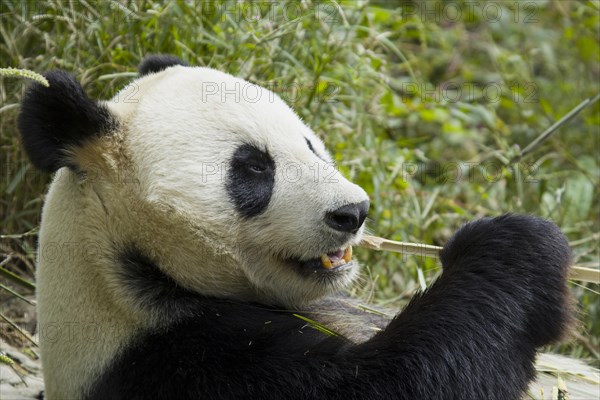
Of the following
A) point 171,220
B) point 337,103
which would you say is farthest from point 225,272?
point 337,103

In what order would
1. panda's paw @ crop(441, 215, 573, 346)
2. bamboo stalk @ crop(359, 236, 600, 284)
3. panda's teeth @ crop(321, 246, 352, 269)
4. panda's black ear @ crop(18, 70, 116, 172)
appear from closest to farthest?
panda's black ear @ crop(18, 70, 116, 172) → panda's paw @ crop(441, 215, 573, 346) → panda's teeth @ crop(321, 246, 352, 269) → bamboo stalk @ crop(359, 236, 600, 284)

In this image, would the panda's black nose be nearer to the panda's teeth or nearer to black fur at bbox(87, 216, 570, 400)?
the panda's teeth

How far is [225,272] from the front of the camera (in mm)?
3104

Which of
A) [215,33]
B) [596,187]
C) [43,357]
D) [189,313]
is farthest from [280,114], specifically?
[596,187]

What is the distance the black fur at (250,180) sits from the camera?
3.09 meters

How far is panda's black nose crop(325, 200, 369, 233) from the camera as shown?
2975 millimetres

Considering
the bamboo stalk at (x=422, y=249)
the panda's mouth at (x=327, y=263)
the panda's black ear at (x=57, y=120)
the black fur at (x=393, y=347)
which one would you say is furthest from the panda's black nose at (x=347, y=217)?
the panda's black ear at (x=57, y=120)

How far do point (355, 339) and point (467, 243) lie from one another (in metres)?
Answer: 0.60

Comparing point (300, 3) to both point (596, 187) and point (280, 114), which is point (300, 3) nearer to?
point (280, 114)

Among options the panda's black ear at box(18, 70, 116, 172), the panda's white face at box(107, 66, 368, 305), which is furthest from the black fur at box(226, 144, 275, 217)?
the panda's black ear at box(18, 70, 116, 172)

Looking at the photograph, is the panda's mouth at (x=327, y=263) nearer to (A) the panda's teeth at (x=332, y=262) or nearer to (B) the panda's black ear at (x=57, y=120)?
(A) the panda's teeth at (x=332, y=262)

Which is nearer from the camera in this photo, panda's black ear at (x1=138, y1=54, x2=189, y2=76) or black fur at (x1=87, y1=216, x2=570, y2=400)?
black fur at (x1=87, y1=216, x2=570, y2=400)

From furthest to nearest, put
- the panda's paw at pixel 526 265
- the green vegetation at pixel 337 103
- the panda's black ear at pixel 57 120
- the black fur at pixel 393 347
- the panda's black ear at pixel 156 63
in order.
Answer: the green vegetation at pixel 337 103 → the panda's black ear at pixel 156 63 → the panda's paw at pixel 526 265 → the panda's black ear at pixel 57 120 → the black fur at pixel 393 347

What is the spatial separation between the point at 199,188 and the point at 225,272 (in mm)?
332
